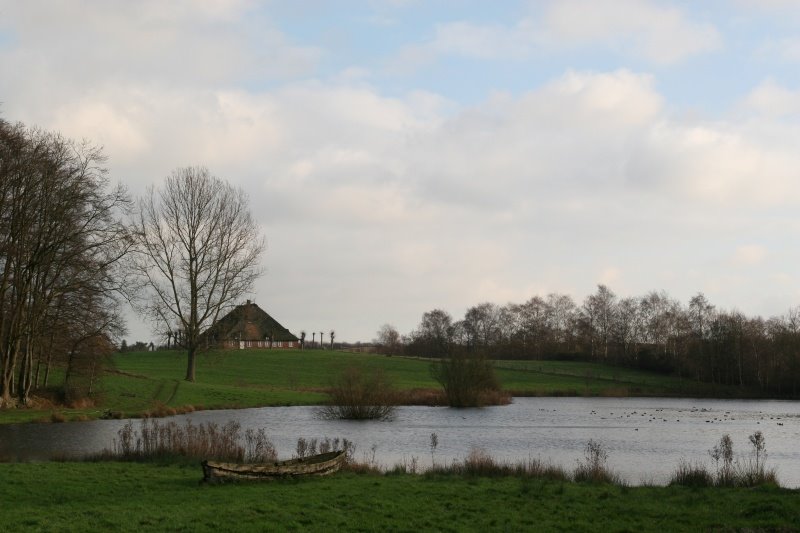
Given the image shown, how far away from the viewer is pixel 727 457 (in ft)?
60.8

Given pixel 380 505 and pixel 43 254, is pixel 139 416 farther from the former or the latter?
pixel 380 505

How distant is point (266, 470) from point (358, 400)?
25728mm

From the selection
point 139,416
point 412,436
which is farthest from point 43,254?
point 412,436

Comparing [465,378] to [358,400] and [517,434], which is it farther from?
[517,434]

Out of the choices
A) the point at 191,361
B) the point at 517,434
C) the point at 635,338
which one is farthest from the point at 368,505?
the point at 635,338

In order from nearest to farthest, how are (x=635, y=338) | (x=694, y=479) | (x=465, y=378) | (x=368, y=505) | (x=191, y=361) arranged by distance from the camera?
(x=368, y=505) < (x=694, y=479) < (x=465, y=378) < (x=191, y=361) < (x=635, y=338)

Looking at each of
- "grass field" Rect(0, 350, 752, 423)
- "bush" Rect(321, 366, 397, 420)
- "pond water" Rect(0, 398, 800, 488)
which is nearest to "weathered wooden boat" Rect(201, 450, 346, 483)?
"pond water" Rect(0, 398, 800, 488)

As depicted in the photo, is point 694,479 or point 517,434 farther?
point 517,434

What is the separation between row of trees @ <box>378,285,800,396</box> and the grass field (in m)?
4.73

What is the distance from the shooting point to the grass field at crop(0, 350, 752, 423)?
43659mm

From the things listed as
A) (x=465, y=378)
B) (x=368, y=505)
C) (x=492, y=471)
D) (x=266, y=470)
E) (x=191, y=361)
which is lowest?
(x=492, y=471)

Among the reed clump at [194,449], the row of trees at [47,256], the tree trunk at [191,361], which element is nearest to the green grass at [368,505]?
the reed clump at [194,449]

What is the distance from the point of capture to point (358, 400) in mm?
42125

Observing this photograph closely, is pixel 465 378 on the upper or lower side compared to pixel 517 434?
upper
